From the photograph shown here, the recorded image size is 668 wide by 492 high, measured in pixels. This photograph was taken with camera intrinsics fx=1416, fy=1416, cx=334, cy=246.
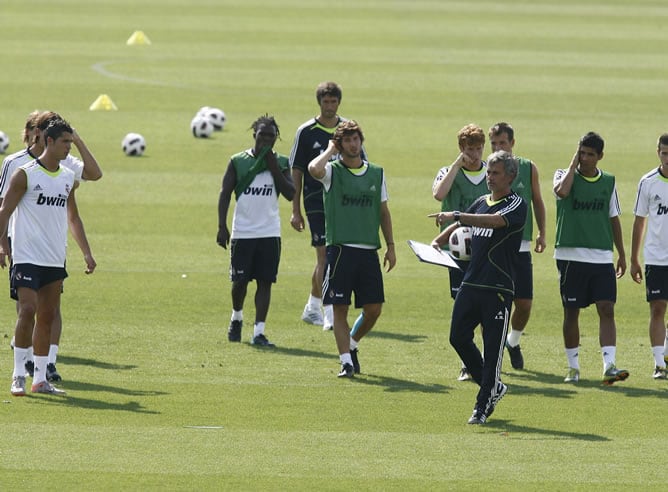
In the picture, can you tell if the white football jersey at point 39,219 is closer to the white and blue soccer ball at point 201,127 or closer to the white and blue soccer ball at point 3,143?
the white and blue soccer ball at point 3,143

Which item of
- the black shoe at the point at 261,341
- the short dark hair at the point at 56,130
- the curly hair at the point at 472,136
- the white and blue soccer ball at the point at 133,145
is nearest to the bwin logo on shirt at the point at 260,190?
the black shoe at the point at 261,341

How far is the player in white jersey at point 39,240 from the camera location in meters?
11.2

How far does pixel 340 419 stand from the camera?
10.6 m

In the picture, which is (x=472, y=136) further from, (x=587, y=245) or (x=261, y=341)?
(x=261, y=341)

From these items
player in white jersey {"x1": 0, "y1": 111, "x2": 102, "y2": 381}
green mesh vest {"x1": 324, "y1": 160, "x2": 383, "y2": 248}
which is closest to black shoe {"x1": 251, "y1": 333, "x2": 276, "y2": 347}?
green mesh vest {"x1": 324, "y1": 160, "x2": 383, "y2": 248}

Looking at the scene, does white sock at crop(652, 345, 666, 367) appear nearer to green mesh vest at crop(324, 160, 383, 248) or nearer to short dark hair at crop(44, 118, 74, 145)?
green mesh vest at crop(324, 160, 383, 248)

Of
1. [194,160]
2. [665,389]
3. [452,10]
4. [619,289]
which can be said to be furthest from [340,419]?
[452,10]

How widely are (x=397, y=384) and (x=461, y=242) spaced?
1.43 meters

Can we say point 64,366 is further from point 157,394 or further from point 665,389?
point 665,389

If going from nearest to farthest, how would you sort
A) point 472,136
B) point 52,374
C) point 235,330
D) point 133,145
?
point 52,374
point 472,136
point 235,330
point 133,145

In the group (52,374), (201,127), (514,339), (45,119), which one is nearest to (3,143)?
(201,127)

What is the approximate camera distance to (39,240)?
11227 mm

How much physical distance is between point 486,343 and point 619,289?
21.2ft

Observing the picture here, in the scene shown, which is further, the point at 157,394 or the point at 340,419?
the point at 157,394
